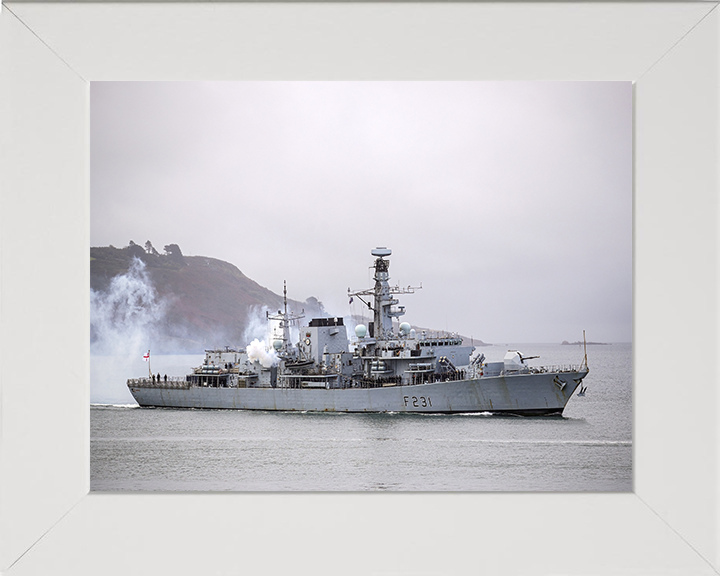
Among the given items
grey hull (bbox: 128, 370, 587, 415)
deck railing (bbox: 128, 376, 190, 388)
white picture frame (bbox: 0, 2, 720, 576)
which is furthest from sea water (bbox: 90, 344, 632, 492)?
white picture frame (bbox: 0, 2, 720, 576)

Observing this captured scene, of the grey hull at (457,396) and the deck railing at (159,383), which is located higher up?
the grey hull at (457,396)

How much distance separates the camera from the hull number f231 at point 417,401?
13.7 meters

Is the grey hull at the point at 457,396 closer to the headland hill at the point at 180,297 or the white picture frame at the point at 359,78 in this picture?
the headland hill at the point at 180,297

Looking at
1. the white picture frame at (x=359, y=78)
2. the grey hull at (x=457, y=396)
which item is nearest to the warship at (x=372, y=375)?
the grey hull at (x=457, y=396)

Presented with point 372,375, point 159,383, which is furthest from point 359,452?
point 159,383

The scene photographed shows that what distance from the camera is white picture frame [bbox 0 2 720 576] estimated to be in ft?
10.5

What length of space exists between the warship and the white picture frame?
30.9ft

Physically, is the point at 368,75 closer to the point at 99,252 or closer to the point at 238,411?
the point at 238,411

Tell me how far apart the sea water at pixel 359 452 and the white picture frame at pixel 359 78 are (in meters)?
2.06

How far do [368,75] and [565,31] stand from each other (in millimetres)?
965

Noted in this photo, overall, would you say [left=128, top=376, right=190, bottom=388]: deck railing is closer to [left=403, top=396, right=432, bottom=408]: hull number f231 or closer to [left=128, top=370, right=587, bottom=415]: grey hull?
[left=128, top=370, right=587, bottom=415]: grey hull

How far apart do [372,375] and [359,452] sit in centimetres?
429
